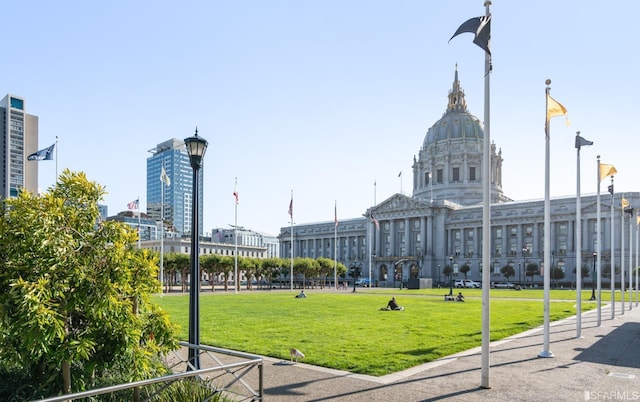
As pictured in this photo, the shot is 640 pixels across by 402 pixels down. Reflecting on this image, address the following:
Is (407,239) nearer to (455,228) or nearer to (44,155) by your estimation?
(455,228)

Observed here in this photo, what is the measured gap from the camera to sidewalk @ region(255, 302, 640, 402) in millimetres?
11500

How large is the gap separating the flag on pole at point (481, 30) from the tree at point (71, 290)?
989 centimetres

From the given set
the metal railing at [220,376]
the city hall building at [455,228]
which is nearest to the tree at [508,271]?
the city hall building at [455,228]

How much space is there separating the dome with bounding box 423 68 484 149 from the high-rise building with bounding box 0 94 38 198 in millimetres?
115005

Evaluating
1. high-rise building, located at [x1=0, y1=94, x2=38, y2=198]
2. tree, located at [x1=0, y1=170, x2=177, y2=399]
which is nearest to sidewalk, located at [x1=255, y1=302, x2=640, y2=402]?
tree, located at [x1=0, y1=170, x2=177, y2=399]

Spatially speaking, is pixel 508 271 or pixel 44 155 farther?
pixel 508 271

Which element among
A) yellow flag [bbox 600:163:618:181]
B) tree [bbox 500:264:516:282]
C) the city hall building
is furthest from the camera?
tree [bbox 500:264:516:282]

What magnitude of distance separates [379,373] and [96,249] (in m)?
8.57

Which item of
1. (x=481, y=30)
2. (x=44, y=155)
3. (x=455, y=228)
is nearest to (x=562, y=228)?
(x=455, y=228)

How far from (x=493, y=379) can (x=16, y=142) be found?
241 ft

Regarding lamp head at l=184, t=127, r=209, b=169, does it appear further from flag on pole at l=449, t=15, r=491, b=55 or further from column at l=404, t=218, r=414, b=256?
column at l=404, t=218, r=414, b=256

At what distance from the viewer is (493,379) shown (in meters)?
13.3

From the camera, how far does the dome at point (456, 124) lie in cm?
15124

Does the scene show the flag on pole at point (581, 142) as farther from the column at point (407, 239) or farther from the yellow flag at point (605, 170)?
the column at point (407, 239)
